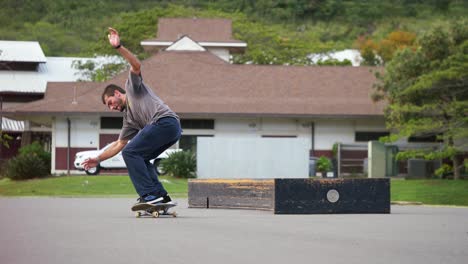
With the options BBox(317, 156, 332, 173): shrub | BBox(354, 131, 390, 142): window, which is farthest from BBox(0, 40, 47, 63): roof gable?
BBox(317, 156, 332, 173): shrub

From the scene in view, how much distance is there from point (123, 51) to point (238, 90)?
40.7 m

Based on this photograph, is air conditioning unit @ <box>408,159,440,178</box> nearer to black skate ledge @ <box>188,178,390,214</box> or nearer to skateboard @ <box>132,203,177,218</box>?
black skate ledge @ <box>188,178,390,214</box>

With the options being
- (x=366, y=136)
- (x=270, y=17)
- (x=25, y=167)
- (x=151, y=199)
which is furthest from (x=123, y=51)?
(x=270, y=17)

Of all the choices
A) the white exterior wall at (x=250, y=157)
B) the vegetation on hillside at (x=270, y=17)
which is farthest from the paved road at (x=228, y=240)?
the vegetation on hillside at (x=270, y=17)

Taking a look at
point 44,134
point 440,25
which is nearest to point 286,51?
point 44,134

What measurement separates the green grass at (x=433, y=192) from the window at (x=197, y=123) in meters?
17.2

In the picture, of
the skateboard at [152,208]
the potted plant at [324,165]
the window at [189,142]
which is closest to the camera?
the skateboard at [152,208]

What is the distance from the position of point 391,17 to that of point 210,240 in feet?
468

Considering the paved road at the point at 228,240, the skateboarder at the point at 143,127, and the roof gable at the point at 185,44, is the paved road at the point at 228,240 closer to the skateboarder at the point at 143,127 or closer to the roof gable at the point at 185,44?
the skateboarder at the point at 143,127

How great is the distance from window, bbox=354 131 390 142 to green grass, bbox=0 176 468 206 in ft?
45.7

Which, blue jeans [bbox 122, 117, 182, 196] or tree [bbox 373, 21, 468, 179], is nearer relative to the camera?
blue jeans [bbox 122, 117, 182, 196]

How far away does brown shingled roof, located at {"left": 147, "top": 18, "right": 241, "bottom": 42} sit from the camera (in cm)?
8031

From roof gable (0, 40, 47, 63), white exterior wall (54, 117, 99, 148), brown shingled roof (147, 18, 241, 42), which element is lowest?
white exterior wall (54, 117, 99, 148)

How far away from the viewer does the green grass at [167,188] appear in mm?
28250
